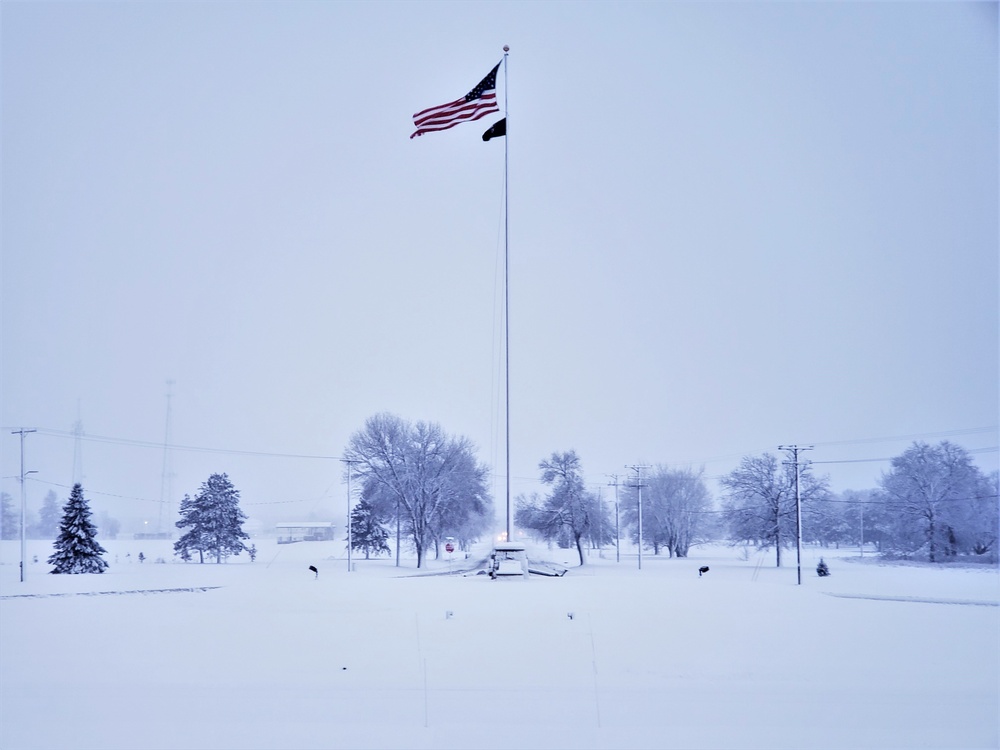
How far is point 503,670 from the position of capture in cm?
1317

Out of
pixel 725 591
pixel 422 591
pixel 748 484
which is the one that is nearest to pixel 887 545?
pixel 748 484

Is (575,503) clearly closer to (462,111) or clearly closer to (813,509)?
(813,509)

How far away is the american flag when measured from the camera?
22.8 meters

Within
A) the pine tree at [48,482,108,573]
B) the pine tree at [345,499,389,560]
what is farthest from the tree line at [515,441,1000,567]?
the pine tree at [48,482,108,573]

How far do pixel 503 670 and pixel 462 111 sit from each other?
15822 mm

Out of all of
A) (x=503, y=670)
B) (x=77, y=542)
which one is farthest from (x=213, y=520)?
(x=503, y=670)

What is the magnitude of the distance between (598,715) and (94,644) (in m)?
10.8

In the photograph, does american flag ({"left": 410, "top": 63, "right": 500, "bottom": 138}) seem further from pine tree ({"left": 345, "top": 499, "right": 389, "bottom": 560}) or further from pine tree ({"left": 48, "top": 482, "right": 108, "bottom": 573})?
pine tree ({"left": 345, "top": 499, "right": 389, "bottom": 560})

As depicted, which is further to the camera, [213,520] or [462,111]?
[213,520]

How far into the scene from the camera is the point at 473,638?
15.4m

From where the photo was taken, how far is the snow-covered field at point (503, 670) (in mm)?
10172

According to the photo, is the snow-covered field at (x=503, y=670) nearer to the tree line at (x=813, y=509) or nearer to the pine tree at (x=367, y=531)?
the tree line at (x=813, y=509)

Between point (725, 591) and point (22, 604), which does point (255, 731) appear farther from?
point (22, 604)

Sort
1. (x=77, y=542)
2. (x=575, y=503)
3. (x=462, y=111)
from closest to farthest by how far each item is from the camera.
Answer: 1. (x=462, y=111)
2. (x=77, y=542)
3. (x=575, y=503)
